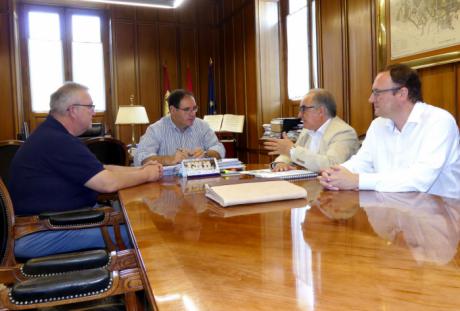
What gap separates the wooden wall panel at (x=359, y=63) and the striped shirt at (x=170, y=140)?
1.34 metres

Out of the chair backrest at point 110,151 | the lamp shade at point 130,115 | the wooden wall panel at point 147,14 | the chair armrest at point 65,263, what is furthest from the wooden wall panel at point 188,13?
the chair armrest at point 65,263

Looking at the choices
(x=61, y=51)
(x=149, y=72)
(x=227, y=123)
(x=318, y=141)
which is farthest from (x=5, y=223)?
(x=61, y=51)

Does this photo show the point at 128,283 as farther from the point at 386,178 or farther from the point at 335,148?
the point at 335,148

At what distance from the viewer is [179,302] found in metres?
0.56

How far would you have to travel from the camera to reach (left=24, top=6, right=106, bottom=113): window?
606 cm

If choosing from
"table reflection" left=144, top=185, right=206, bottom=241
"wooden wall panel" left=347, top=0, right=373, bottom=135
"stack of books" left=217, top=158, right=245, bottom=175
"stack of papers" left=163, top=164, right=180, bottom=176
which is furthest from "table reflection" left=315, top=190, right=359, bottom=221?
"wooden wall panel" left=347, top=0, right=373, bottom=135

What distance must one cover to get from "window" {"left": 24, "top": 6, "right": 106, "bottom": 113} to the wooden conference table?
563 centimetres

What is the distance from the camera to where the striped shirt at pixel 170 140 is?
2.85 m

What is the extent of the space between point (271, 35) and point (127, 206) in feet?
13.7

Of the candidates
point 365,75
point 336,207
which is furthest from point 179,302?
point 365,75

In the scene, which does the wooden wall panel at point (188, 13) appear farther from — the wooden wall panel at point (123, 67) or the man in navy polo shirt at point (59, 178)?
the man in navy polo shirt at point (59, 178)

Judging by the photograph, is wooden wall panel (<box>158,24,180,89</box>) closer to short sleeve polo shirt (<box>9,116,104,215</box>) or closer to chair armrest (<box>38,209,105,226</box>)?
short sleeve polo shirt (<box>9,116,104,215</box>)

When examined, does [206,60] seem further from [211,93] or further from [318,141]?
[318,141]

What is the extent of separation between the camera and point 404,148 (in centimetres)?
179
